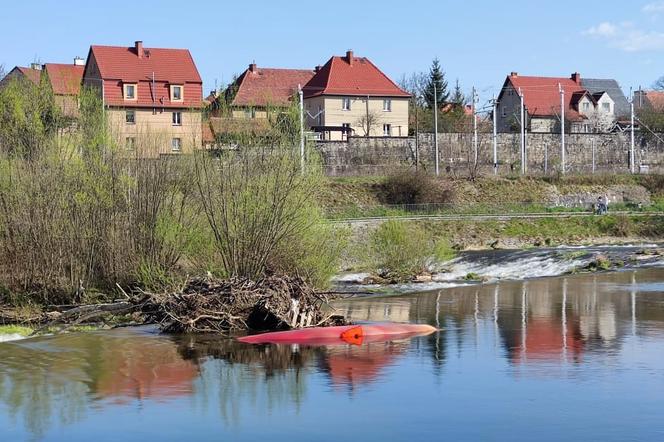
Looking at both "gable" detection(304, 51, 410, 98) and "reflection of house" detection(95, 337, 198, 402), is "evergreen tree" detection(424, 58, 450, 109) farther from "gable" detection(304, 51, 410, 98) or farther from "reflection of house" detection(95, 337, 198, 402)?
"reflection of house" detection(95, 337, 198, 402)

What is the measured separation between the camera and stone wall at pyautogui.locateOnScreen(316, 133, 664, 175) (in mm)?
74812

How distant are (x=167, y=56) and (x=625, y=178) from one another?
36057 mm

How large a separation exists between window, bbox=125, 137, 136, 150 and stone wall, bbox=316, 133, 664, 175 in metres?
37.3

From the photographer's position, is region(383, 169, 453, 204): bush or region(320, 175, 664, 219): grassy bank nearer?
region(320, 175, 664, 219): grassy bank

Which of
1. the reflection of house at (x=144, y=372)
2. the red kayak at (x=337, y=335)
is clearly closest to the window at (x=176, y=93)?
the reflection of house at (x=144, y=372)

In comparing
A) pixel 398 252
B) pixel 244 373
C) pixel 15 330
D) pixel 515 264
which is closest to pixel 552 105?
pixel 515 264

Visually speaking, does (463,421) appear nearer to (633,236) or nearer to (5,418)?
(5,418)

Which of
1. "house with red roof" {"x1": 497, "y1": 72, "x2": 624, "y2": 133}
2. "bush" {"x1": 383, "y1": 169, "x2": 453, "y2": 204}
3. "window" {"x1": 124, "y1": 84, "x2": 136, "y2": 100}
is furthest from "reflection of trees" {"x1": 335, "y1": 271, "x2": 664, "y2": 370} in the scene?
"house with red roof" {"x1": 497, "y1": 72, "x2": 624, "y2": 133}

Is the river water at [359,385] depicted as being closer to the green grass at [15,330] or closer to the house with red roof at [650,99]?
the green grass at [15,330]

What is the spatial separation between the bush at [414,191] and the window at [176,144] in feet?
101

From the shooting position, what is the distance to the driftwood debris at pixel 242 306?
26.7 metres

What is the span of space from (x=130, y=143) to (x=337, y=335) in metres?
11.3

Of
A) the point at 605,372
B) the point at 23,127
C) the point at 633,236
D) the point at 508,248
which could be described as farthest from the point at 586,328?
the point at 633,236

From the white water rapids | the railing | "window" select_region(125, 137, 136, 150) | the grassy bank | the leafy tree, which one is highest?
the leafy tree
